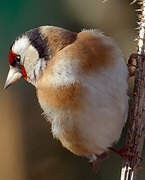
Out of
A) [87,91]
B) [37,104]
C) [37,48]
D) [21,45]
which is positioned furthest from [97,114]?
[37,104]

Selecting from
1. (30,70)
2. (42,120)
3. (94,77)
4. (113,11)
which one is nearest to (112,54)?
(94,77)

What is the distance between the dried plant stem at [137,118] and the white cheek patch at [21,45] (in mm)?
599

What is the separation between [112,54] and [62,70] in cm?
24

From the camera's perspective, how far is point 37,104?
157 inches

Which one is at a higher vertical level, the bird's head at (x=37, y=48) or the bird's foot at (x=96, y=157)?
the bird's head at (x=37, y=48)

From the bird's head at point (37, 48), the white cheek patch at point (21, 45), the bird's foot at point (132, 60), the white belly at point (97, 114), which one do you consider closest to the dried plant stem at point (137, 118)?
the bird's foot at point (132, 60)

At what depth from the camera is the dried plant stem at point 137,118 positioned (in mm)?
1942

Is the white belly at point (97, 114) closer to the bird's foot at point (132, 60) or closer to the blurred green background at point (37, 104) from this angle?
the bird's foot at point (132, 60)

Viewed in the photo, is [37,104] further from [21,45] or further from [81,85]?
[81,85]

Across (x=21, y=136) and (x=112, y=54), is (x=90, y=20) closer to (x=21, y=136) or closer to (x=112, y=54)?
(x=21, y=136)

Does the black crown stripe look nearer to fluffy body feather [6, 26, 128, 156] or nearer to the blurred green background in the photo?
fluffy body feather [6, 26, 128, 156]

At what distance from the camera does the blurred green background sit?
3.76 metres

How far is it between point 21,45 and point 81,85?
0.50 metres

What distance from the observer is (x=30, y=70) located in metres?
2.35
